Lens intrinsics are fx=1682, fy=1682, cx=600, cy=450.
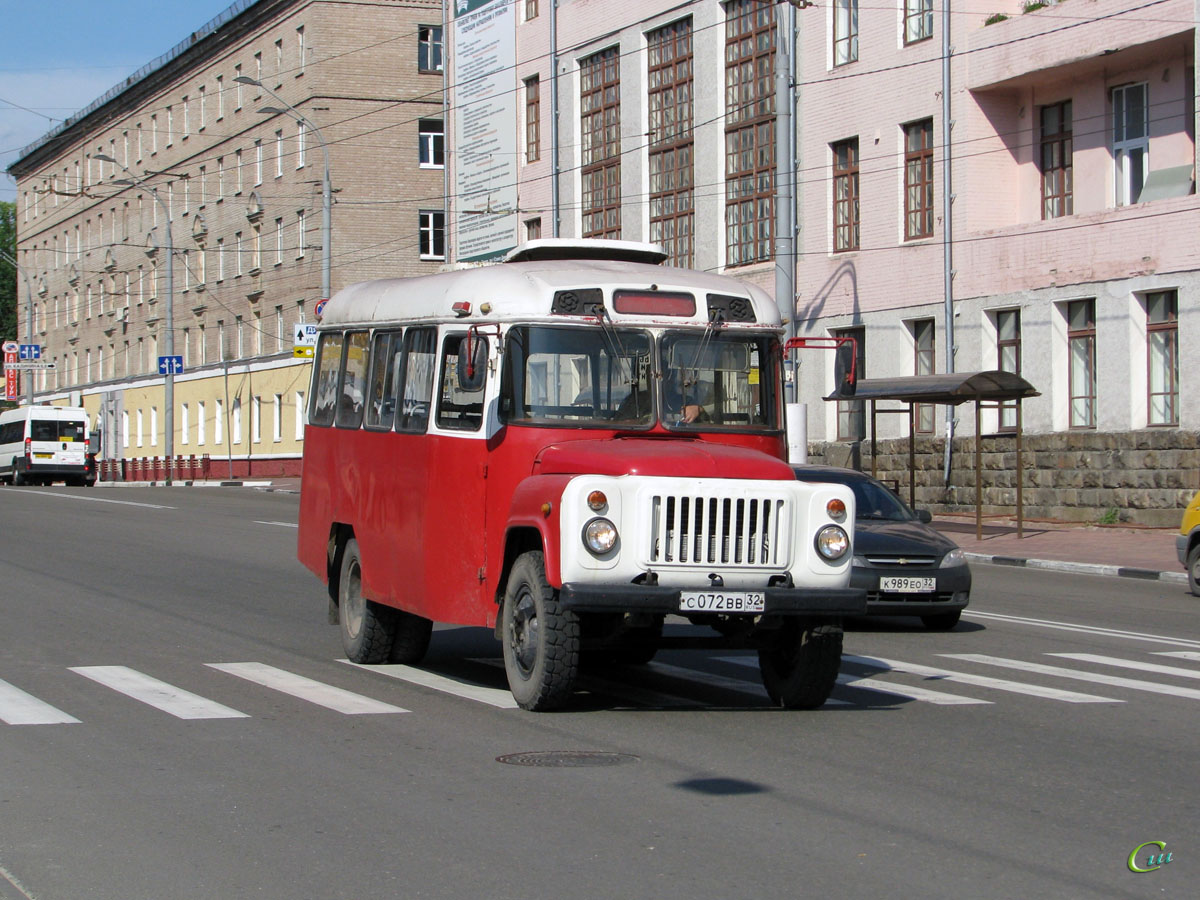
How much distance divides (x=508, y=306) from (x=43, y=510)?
26.4m

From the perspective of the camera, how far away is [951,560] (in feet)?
49.4

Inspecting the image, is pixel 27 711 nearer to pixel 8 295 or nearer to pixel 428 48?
pixel 428 48

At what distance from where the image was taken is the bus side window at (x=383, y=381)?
11.5m

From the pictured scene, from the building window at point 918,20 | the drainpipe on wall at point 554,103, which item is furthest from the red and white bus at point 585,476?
the drainpipe on wall at point 554,103

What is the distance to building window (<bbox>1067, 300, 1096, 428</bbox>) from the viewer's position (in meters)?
30.0

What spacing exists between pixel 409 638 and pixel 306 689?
149 cm

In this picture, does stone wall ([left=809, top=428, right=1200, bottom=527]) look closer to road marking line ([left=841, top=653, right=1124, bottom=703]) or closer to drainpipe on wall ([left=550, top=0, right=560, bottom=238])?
drainpipe on wall ([left=550, top=0, right=560, bottom=238])

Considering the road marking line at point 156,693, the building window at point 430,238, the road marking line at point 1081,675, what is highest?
the building window at point 430,238

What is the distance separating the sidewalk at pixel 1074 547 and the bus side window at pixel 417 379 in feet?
43.8

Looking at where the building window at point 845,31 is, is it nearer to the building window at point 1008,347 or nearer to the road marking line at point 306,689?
the building window at point 1008,347

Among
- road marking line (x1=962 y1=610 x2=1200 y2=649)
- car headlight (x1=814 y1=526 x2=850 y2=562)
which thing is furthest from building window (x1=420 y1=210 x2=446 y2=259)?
car headlight (x1=814 y1=526 x2=850 y2=562)

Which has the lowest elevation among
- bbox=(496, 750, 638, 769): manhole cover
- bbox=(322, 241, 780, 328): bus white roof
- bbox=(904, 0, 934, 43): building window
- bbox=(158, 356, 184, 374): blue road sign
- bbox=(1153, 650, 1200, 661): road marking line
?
bbox=(1153, 650, 1200, 661): road marking line

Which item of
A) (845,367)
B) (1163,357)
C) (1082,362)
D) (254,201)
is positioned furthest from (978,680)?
(254,201)

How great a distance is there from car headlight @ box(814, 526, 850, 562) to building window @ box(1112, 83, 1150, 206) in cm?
2220
